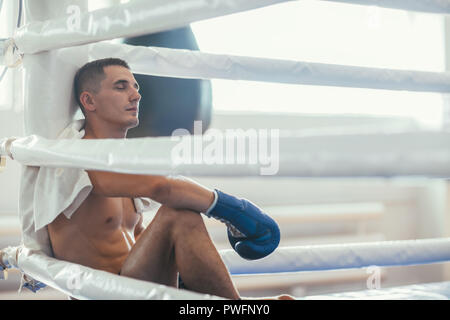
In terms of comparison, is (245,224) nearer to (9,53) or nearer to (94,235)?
(94,235)

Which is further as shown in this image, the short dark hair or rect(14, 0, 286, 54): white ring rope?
the short dark hair

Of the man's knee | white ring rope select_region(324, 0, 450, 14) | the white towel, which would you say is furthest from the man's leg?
white ring rope select_region(324, 0, 450, 14)

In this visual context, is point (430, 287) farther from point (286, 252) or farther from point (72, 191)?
point (72, 191)

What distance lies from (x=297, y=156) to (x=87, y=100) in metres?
0.59

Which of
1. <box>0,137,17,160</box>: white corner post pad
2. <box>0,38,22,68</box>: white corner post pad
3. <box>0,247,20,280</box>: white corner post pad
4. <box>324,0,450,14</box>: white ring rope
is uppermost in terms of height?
<box>324,0,450,14</box>: white ring rope

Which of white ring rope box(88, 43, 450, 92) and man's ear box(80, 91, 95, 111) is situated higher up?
white ring rope box(88, 43, 450, 92)

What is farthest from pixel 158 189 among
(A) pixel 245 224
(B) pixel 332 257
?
(B) pixel 332 257

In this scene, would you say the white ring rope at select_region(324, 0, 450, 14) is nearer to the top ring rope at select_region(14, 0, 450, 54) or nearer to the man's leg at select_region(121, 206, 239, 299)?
the top ring rope at select_region(14, 0, 450, 54)

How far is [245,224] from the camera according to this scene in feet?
2.41

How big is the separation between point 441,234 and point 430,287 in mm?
1899

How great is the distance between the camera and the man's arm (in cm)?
71

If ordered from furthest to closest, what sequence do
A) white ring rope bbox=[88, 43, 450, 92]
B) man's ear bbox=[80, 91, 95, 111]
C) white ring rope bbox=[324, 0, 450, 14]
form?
1. white ring rope bbox=[88, 43, 450, 92]
2. man's ear bbox=[80, 91, 95, 111]
3. white ring rope bbox=[324, 0, 450, 14]

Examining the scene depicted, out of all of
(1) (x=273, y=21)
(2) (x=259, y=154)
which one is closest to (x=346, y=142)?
(2) (x=259, y=154)

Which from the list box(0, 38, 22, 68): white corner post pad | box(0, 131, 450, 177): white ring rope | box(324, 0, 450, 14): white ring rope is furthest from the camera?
box(0, 38, 22, 68): white corner post pad
